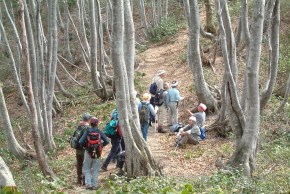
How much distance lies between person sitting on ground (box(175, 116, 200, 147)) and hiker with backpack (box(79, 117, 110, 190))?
341 centimetres

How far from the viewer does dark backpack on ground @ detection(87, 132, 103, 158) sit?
9.06 m

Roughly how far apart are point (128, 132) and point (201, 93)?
6156mm

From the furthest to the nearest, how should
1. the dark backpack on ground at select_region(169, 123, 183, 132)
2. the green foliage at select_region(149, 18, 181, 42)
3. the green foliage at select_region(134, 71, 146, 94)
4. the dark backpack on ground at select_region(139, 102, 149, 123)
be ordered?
1. the green foliage at select_region(149, 18, 181, 42)
2. the green foliage at select_region(134, 71, 146, 94)
3. the dark backpack on ground at select_region(169, 123, 183, 132)
4. the dark backpack on ground at select_region(139, 102, 149, 123)

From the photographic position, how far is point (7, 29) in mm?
30156

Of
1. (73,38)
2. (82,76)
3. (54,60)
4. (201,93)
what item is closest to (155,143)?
(201,93)

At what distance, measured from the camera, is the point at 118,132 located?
33.5ft

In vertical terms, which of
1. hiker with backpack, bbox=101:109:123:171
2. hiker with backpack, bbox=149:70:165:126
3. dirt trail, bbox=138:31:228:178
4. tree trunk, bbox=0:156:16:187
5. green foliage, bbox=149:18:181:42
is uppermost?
green foliage, bbox=149:18:181:42

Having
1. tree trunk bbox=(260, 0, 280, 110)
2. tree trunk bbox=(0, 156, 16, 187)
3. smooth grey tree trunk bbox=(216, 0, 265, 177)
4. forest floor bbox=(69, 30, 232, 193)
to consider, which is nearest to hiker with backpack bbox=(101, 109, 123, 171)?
forest floor bbox=(69, 30, 232, 193)

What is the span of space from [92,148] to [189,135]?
388 centimetres

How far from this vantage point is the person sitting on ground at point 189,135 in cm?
1220

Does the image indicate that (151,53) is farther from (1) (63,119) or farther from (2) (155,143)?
(2) (155,143)

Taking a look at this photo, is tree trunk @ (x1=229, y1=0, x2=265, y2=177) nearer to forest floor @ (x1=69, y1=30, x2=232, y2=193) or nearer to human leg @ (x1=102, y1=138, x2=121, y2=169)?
forest floor @ (x1=69, y1=30, x2=232, y2=193)

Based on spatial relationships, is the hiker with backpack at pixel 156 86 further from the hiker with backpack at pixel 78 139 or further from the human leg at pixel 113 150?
the hiker with backpack at pixel 78 139

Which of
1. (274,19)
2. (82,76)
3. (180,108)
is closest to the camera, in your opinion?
(274,19)
